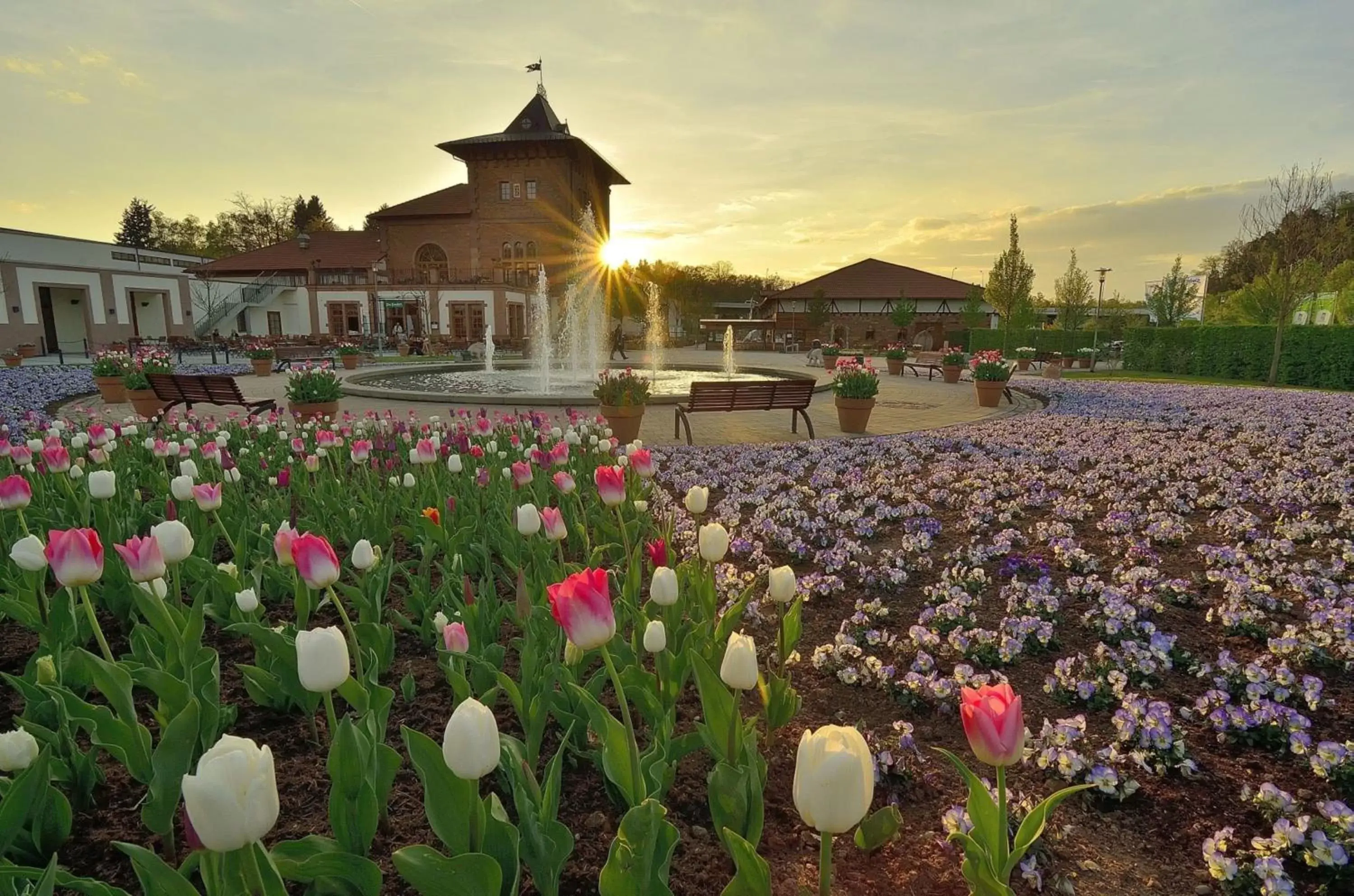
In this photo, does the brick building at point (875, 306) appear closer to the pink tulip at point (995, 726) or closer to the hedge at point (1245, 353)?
the hedge at point (1245, 353)

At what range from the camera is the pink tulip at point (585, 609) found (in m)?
1.65

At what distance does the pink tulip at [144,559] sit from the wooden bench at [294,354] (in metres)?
27.0

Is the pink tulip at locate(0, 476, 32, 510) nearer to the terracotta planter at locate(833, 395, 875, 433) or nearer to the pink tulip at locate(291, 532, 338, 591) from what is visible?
the pink tulip at locate(291, 532, 338, 591)

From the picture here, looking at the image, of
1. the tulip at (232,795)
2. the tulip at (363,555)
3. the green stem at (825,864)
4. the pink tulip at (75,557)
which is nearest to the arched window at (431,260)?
the tulip at (363,555)

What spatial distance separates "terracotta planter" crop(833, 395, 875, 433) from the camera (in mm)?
10844

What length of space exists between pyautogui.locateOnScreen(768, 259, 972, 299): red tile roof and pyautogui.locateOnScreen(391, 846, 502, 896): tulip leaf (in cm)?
5156

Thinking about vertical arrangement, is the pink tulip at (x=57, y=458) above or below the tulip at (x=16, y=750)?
above

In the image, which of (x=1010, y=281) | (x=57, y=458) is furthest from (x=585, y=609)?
(x=1010, y=281)

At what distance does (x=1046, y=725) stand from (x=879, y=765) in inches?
24.7

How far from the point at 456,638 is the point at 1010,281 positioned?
40487 millimetres

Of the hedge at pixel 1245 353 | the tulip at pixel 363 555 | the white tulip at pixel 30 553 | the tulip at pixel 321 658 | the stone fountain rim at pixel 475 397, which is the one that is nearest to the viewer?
the tulip at pixel 321 658

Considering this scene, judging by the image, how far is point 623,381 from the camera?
360 inches

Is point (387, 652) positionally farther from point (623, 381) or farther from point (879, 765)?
point (623, 381)

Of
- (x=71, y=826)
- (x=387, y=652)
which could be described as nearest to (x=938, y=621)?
(x=387, y=652)
